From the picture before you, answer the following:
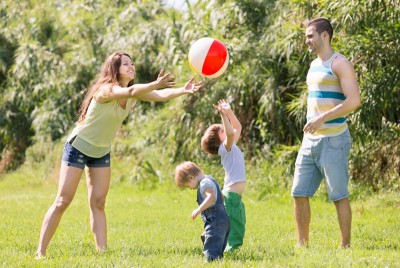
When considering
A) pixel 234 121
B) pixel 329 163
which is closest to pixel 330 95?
pixel 329 163

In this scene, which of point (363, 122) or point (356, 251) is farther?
point (363, 122)

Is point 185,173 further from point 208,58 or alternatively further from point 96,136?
point 208,58

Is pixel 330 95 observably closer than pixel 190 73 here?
Yes

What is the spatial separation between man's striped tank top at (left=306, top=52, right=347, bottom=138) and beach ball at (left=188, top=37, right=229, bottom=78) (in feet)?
3.21

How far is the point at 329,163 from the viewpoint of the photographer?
6680mm

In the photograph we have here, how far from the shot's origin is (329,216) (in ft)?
31.6

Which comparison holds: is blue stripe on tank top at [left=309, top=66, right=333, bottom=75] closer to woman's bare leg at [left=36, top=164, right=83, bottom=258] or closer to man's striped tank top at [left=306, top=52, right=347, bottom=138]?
man's striped tank top at [left=306, top=52, right=347, bottom=138]

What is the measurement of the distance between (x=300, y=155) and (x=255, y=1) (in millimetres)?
6726

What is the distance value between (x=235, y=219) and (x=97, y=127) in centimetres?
140

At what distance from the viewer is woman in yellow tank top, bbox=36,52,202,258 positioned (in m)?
6.58

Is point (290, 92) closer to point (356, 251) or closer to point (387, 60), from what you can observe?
point (387, 60)

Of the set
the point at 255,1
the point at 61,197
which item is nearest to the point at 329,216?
the point at 61,197

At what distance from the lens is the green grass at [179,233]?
611 cm

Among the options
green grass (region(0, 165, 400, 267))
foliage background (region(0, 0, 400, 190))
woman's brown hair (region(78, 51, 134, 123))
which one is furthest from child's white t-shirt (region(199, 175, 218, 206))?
foliage background (region(0, 0, 400, 190))
